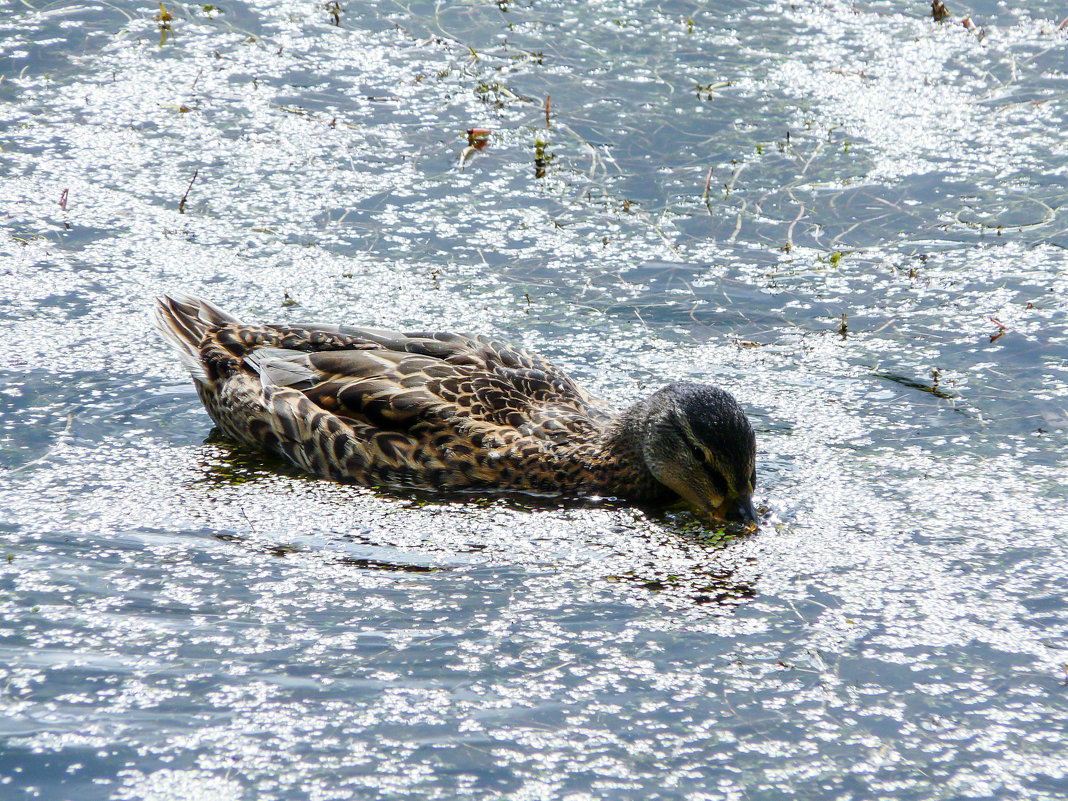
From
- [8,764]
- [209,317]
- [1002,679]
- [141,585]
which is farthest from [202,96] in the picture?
[1002,679]

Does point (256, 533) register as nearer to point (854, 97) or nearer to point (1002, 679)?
point (1002, 679)

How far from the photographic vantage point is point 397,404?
24.4 feet

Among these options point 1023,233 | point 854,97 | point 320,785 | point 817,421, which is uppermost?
point 854,97

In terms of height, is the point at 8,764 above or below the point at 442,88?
below

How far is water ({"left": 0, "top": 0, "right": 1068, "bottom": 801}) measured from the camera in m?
5.33

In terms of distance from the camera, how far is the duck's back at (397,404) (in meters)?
7.29

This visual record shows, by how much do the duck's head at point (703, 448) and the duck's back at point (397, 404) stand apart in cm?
43

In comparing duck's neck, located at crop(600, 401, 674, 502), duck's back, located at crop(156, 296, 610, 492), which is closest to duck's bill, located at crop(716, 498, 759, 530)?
duck's neck, located at crop(600, 401, 674, 502)

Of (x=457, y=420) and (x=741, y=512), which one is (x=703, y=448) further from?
(x=457, y=420)

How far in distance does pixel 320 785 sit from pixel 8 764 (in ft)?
4.15

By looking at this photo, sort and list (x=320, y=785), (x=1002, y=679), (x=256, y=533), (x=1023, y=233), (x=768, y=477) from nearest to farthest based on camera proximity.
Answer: (x=320, y=785) → (x=1002, y=679) → (x=256, y=533) → (x=768, y=477) → (x=1023, y=233)

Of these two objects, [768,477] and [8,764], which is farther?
[768,477]

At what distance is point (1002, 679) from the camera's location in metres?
5.66

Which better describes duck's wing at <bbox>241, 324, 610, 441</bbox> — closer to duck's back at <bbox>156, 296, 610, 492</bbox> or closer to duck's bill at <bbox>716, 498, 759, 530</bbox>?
duck's back at <bbox>156, 296, 610, 492</bbox>
